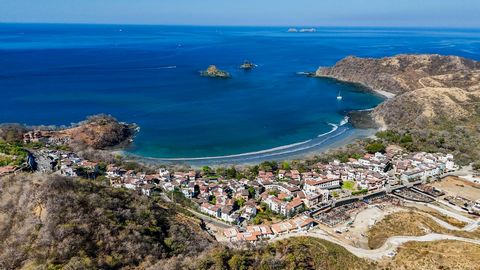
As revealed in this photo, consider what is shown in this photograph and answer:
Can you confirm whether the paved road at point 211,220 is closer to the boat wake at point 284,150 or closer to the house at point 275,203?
the house at point 275,203

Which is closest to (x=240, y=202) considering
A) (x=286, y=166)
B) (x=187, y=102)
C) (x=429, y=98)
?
(x=286, y=166)

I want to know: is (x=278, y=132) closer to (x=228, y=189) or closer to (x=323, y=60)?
(x=228, y=189)

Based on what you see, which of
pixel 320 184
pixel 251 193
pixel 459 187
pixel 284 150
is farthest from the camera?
pixel 284 150

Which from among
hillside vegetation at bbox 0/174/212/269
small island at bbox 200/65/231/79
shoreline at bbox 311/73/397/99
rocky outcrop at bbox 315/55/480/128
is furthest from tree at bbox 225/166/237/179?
small island at bbox 200/65/231/79

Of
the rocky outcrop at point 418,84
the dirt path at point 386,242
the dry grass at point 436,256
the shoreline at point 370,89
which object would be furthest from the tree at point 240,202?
the shoreline at point 370,89

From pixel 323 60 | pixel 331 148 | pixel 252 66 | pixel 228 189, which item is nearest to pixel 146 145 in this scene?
pixel 228 189

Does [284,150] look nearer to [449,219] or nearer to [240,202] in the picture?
[240,202]
